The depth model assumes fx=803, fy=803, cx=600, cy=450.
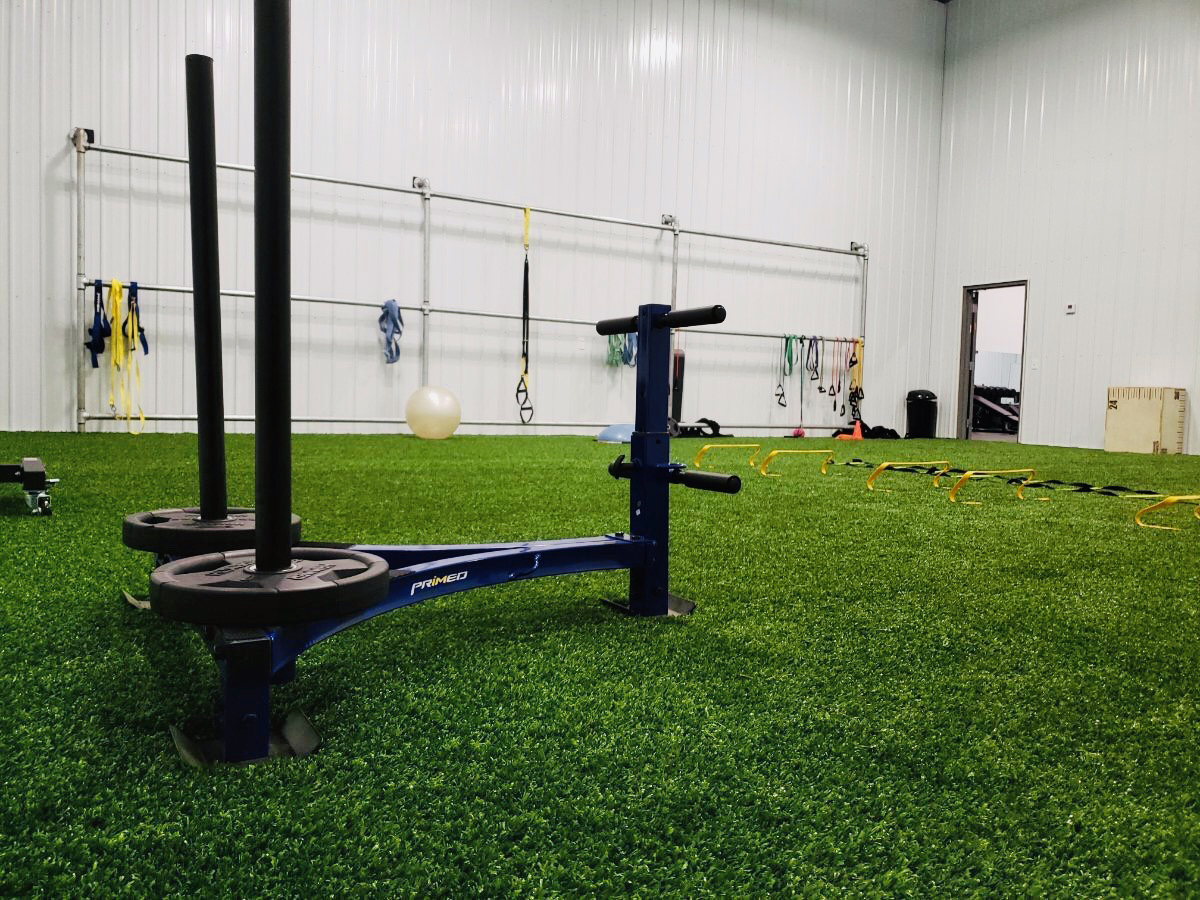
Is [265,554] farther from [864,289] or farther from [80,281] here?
[864,289]

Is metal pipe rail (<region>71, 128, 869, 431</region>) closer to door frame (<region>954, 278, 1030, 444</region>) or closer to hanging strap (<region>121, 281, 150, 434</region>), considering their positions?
hanging strap (<region>121, 281, 150, 434</region>)

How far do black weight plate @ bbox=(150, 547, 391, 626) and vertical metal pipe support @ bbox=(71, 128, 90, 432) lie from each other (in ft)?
22.2

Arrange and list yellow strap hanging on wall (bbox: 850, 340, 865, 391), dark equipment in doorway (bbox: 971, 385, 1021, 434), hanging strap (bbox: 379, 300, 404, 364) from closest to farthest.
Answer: hanging strap (bbox: 379, 300, 404, 364)
yellow strap hanging on wall (bbox: 850, 340, 865, 391)
dark equipment in doorway (bbox: 971, 385, 1021, 434)

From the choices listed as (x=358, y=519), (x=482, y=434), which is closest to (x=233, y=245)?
(x=482, y=434)

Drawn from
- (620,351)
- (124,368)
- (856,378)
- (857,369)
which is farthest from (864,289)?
(124,368)

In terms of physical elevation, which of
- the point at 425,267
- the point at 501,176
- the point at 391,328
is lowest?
the point at 391,328

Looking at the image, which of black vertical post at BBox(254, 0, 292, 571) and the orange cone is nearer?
black vertical post at BBox(254, 0, 292, 571)

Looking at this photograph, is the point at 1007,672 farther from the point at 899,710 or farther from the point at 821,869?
the point at 821,869

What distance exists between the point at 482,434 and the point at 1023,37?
833 centimetres

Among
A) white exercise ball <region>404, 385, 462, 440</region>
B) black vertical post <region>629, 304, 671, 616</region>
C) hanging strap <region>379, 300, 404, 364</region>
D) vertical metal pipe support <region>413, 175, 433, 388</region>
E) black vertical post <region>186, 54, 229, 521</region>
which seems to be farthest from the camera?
vertical metal pipe support <region>413, 175, 433, 388</region>

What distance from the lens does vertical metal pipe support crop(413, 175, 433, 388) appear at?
25.3 ft

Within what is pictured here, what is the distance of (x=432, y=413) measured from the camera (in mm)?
6762

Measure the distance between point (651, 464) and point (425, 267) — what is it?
6660 mm

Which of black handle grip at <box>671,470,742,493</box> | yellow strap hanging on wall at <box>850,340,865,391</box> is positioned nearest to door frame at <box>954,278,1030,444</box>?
yellow strap hanging on wall at <box>850,340,865,391</box>
